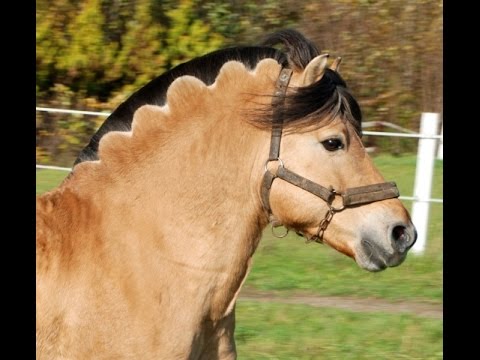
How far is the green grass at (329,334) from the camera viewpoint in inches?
228

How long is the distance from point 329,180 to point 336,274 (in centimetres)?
436

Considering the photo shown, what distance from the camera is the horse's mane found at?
3.76 meters

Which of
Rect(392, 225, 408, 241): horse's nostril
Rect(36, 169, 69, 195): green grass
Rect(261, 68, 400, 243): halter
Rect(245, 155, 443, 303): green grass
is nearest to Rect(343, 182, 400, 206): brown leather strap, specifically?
Rect(261, 68, 400, 243): halter

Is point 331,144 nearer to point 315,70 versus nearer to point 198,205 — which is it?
point 315,70

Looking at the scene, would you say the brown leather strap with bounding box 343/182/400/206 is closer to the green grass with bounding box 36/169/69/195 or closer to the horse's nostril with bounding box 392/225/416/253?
the horse's nostril with bounding box 392/225/416/253

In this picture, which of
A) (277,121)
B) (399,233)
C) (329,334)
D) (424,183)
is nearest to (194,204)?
(277,121)

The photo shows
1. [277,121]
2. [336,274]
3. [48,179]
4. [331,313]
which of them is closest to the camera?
[277,121]

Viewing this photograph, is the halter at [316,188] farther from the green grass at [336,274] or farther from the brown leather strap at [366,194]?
the green grass at [336,274]

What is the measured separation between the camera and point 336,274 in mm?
7984

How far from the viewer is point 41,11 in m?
13.4

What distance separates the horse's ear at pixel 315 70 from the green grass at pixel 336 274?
3843mm

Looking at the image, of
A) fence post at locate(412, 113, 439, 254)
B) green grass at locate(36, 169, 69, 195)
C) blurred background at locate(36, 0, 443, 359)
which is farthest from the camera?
blurred background at locate(36, 0, 443, 359)

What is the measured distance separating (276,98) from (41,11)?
1035cm

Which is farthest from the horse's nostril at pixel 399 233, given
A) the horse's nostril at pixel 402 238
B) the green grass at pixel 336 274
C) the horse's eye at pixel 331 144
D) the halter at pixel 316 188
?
the green grass at pixel 336 274
